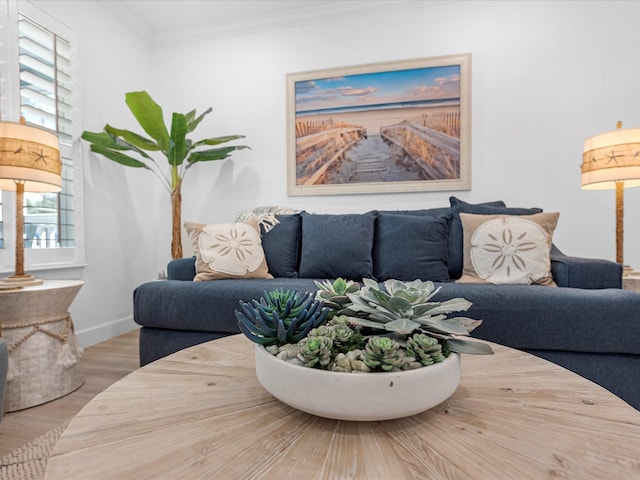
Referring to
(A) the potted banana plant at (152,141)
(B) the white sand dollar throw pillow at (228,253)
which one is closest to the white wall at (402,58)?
(A) the potted banana plant at (152,141)

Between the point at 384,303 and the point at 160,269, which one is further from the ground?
the point at 384,303

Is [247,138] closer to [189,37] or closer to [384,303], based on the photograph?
[189,37]

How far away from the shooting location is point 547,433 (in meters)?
0.49

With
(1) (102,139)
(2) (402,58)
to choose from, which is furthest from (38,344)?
(2) (402,58)

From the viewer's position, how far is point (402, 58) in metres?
2.87

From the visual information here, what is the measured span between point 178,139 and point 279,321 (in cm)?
245

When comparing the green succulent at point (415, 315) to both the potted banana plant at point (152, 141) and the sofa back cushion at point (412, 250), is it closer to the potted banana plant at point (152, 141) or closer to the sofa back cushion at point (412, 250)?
the sofa back cushion at point (412, 250)

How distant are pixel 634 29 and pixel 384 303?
10.6ft

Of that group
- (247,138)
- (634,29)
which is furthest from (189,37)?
(634,29)

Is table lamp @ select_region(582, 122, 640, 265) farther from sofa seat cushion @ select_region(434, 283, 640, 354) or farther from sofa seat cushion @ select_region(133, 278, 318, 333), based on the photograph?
sofa seat cushion @ select_region(133, 278, 318, 333)

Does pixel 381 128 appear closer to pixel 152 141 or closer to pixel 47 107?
pixel 152 141

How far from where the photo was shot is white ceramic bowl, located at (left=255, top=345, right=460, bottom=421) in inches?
18.6

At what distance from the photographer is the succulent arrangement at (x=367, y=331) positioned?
1.61 feet

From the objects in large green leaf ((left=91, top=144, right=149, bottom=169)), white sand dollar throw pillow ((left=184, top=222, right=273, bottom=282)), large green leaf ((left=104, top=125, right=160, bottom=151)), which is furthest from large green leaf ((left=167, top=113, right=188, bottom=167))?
white sand dollar throw pillow ((left=184, top=222, right=273, bottom=282))
